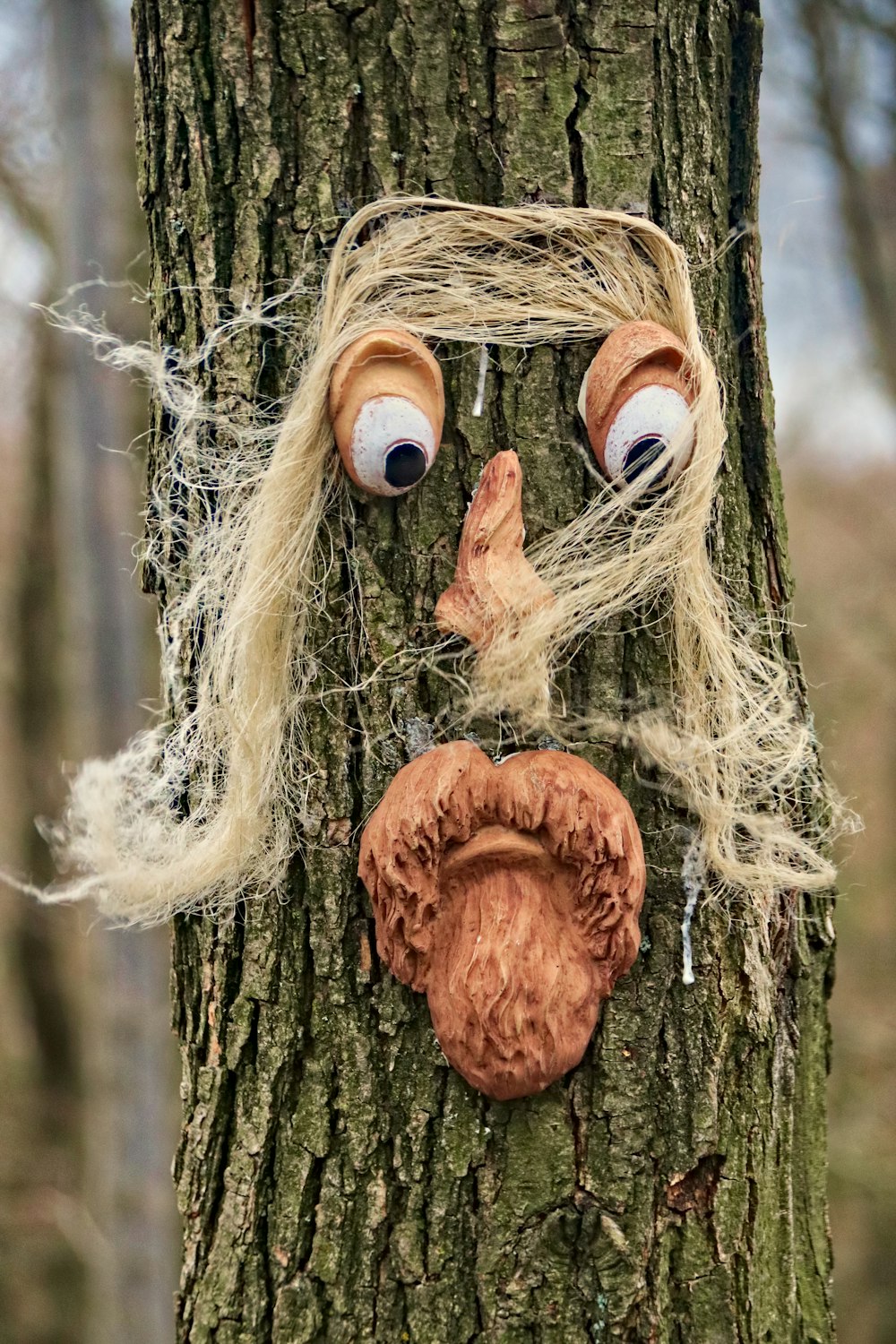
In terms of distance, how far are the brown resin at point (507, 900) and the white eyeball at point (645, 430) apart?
31 centimetres

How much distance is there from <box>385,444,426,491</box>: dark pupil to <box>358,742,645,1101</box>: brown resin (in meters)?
0.27

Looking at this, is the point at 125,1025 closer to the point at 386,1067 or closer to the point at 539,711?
the point at 386,1067

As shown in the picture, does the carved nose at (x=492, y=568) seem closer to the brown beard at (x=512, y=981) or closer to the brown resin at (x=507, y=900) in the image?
the brown resin at (x=507, y=900)

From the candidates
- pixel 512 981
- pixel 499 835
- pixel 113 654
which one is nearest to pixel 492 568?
pixel 499 835

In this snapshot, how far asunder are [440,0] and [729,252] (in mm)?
424

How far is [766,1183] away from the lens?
3.79 ft

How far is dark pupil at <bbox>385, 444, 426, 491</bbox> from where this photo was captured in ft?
3.43

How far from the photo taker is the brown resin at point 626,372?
106 cm

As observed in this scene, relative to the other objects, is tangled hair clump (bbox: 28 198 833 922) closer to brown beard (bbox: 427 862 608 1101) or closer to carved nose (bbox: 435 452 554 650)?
carved nose (bbox: 435 452 554 650)

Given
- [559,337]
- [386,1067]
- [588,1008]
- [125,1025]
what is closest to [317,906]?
[386,1067]

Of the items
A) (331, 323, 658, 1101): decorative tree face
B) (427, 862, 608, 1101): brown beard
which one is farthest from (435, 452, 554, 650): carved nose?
(427, 862, 608, 1101): brown beard

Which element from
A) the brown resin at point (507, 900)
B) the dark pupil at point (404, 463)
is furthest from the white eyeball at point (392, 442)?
the brown resin at point (507, 900)

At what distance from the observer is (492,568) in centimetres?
106

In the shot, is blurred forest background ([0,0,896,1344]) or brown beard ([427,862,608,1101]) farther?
blurred forest background ([0,0,896,1344])
